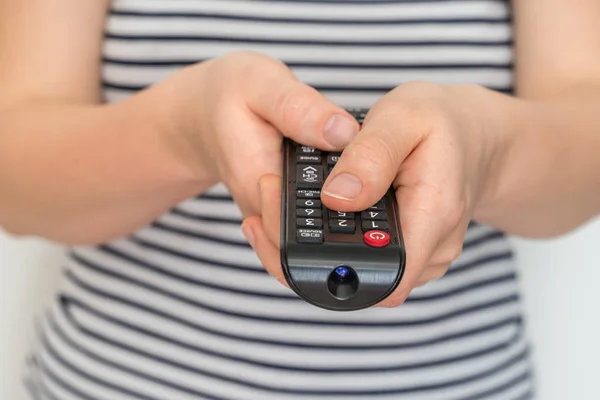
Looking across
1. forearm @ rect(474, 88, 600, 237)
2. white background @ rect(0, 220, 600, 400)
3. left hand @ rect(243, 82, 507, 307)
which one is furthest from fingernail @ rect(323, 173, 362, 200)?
white background @ rect(0, 220, 600, 400)

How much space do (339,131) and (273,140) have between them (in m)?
0.03

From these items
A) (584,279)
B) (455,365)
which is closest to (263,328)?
(455,365)

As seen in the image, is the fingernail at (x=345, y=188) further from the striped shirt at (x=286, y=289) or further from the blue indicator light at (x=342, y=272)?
the striped shirt at (x=286, y=289)

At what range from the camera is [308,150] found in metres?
0.32

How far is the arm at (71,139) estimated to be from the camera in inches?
16.1

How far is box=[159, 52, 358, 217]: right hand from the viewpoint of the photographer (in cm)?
31

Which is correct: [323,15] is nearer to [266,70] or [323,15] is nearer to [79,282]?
[266,70]

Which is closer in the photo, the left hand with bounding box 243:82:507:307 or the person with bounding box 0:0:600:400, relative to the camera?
the left hand with bounding box 243:82:507:307

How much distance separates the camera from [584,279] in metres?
0.69

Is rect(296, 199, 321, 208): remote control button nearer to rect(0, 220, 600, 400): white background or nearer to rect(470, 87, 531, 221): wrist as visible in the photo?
rect(470, 87, 531, 221): wrist

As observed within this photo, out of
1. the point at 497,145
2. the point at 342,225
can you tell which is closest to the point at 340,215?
the point at 342,225

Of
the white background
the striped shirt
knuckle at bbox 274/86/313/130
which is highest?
knuckle at bbox 274/86/313/130

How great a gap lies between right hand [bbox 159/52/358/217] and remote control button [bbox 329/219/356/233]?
48mm

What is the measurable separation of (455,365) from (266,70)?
261 mm
